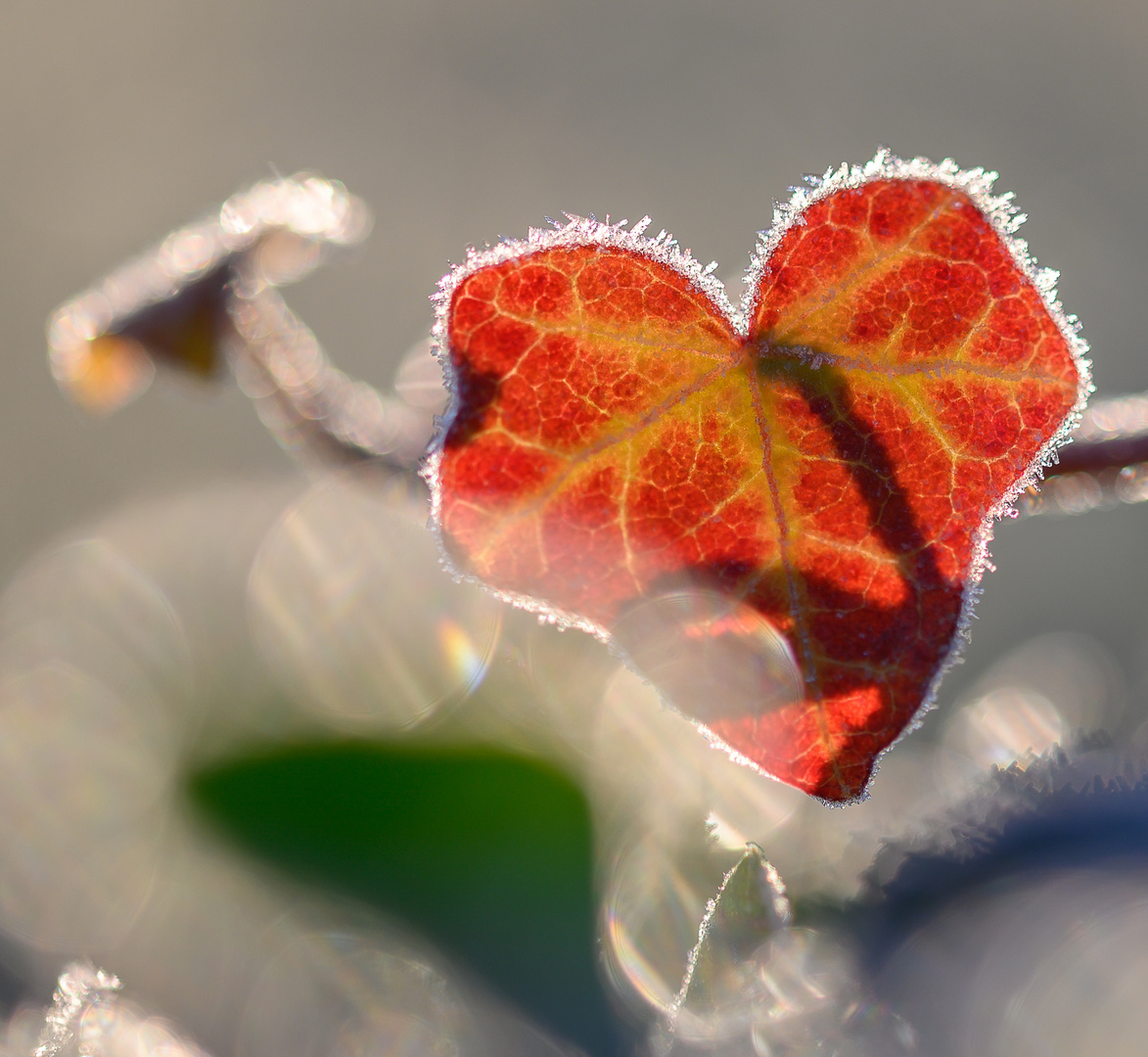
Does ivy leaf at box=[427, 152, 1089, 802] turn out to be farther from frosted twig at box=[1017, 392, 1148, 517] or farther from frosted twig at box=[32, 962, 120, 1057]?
frosted twig at box=[32, 962, 120, 1057]

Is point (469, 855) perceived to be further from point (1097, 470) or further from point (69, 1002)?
point (1097, 470)

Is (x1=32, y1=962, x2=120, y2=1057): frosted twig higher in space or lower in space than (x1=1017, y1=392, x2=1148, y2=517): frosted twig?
lower

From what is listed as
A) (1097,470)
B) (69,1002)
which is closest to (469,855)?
(69,1002)

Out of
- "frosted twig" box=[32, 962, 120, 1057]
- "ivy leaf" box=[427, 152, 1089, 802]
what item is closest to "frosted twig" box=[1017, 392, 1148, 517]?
"ivy leaf" box=[427, 152, 1089, 802]

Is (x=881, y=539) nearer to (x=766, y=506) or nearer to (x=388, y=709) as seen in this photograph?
(x=766, y=506)

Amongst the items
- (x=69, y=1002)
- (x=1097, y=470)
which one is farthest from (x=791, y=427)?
(x=69, y=1002)

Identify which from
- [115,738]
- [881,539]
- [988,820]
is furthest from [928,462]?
[115,738]

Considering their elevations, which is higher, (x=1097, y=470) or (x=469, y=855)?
(x=1097, y=470)
